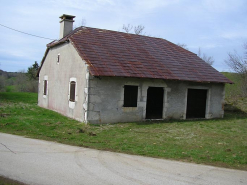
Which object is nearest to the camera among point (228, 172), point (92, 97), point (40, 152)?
point (228, 172)

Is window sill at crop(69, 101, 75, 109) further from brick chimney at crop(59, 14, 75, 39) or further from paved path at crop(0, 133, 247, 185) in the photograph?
paved path at crop(0, 133, 247, 185)

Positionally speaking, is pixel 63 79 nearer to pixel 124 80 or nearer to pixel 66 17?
pixel 124 80

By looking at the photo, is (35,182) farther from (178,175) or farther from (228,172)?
(228,172)

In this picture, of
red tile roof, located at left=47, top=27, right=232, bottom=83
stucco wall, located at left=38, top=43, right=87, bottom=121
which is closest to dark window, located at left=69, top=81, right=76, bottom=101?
stucco wall, located at left=38, top=43, right=87, bottom=121

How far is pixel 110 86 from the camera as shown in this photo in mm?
12734

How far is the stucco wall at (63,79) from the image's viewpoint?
511 inches

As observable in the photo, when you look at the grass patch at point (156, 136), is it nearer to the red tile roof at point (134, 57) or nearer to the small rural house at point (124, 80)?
the small rural house at point (124, 80)

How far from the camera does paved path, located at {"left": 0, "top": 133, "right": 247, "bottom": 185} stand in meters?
5.25

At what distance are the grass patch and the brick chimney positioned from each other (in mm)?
6022

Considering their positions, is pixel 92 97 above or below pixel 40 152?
above

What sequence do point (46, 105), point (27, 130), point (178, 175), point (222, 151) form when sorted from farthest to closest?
point (46, 105), point (27, 130), point (222, 151), point (178, 175)

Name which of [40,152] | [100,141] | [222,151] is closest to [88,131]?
[100,141]

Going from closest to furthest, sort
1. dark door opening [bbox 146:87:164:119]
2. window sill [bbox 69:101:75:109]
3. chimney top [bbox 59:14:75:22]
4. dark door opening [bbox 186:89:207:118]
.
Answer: window sill [bbox 69:101:75:109] < dark door opening [bbox 146:87:164:119] < dark door opening [bbox 186:89:207:118] < chimney top [bbox 59:14:75:22]

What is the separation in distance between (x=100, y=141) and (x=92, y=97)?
3.46 m
